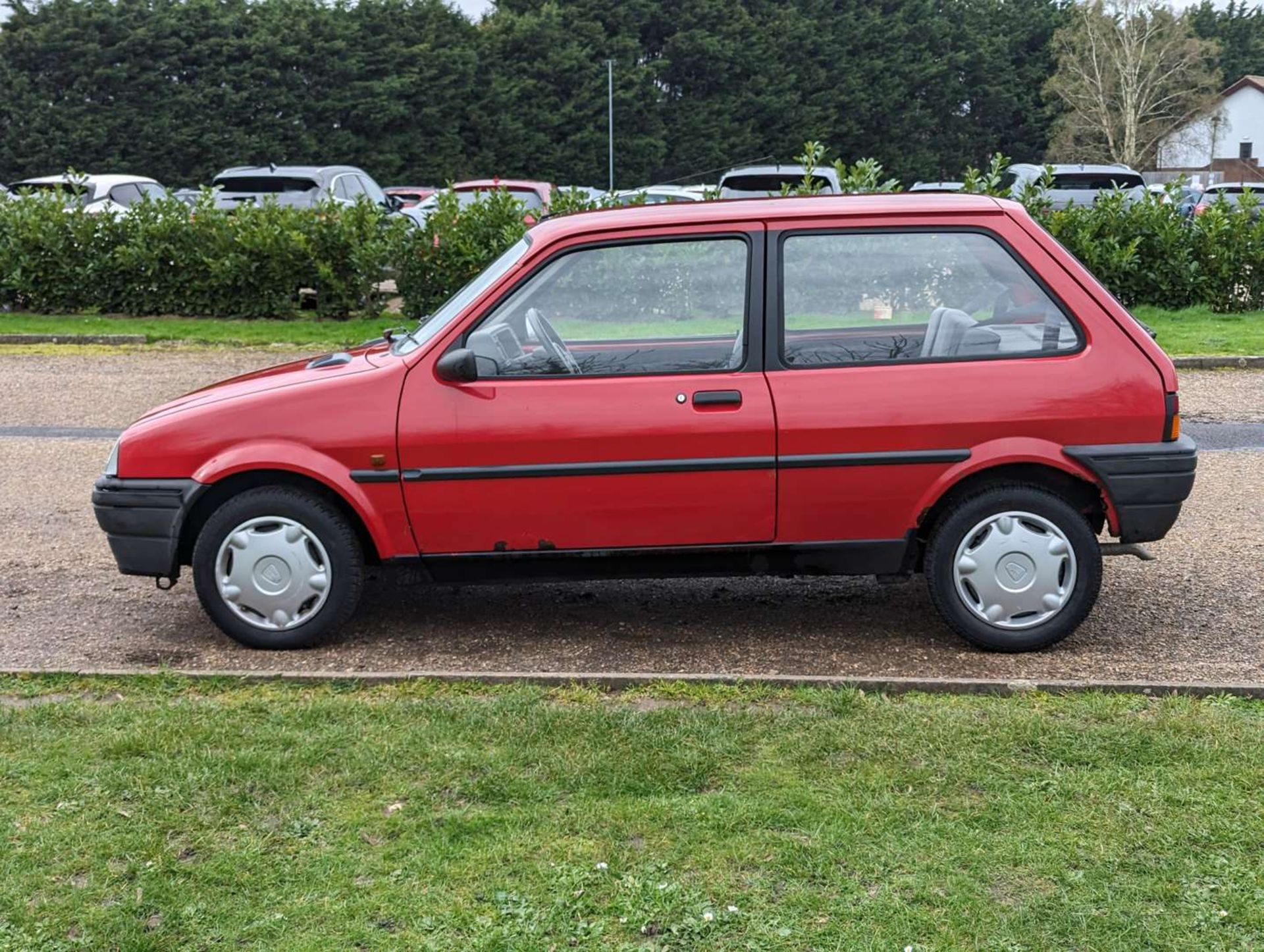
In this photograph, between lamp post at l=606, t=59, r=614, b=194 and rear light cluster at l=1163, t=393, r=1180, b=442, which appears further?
lamp post at l=606, t=59, r=614, b=194

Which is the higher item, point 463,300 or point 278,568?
point 463,300

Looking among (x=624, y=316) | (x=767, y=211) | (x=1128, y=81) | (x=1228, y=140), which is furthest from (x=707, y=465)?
(x=1228, y=140)

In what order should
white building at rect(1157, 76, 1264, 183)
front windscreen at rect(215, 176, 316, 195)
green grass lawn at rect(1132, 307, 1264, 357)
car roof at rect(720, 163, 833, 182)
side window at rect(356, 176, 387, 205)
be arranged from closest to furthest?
green grass lawn at rect(1132, 307, 1264, 357) < car roof at rect(720, 163, 833, 182) < front windscreen at rect(215, 176, 316, 195) < side window at rect(356, 176, 387, 205) < white building at rect(1157, 76, 1264, 183)

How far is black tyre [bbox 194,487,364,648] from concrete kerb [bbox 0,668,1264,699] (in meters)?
0.31

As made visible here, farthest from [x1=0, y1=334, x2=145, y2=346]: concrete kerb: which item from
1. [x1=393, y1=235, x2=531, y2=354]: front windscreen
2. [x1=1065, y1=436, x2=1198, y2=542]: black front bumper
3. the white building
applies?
the white building

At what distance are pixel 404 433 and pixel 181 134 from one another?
46.5m

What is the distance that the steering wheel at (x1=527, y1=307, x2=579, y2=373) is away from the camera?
5.44 meters

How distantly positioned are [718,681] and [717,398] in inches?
43.7

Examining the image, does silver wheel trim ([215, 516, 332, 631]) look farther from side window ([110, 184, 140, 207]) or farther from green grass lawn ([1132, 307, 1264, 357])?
side window ([110, 184, 140, 207])

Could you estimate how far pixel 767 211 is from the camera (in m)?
5.50

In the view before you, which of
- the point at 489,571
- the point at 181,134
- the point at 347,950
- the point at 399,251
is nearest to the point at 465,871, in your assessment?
the point at 347,950

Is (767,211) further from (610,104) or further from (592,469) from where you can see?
(610,104)

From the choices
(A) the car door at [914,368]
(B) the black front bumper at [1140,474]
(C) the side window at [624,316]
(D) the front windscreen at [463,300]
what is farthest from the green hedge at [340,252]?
(B) the black front bumper at [1140,474]

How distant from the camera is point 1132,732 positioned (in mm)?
4453
